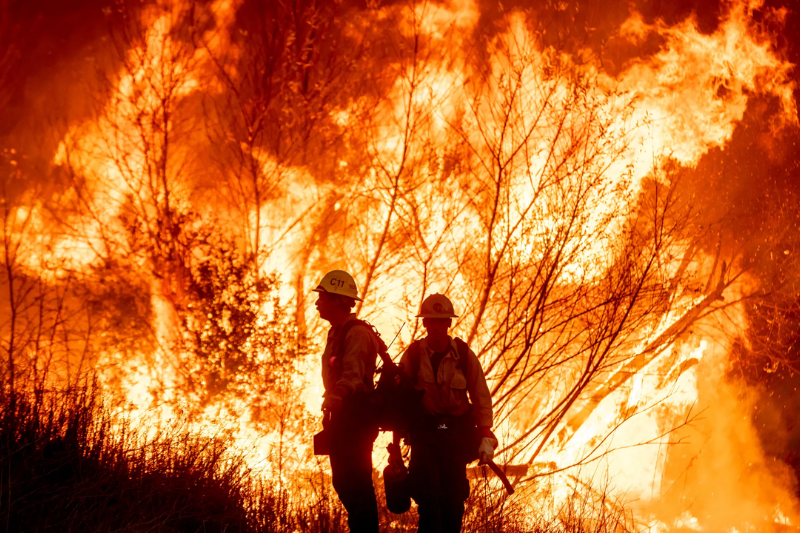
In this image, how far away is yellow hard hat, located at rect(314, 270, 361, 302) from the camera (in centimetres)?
461

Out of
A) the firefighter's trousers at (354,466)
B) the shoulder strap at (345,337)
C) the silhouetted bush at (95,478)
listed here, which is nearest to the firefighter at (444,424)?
the shoulder strap at (345,337)

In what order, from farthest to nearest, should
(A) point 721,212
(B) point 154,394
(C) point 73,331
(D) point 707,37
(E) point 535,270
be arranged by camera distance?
(A) point 721,212 → (D) point 707,37 → (C) point 73,331 → (B) point 154,394 → (E) point 535,270

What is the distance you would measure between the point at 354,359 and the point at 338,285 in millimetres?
560

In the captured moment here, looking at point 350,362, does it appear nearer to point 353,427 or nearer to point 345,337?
point 345,337

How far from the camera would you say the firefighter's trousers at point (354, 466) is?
4.36 meters

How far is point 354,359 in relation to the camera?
433 centimetres

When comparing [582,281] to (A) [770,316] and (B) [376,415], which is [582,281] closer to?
(B) [376,415]

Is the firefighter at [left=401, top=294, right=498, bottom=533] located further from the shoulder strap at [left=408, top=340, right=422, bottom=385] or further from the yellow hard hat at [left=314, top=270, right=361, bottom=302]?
the yellow hard hat at [left=314, top=270, right=361, bottom=302]

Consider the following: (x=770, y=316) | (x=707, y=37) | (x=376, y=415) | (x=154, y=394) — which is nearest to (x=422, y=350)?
(x=376, y=415)

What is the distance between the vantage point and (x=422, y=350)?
4680 millimetres

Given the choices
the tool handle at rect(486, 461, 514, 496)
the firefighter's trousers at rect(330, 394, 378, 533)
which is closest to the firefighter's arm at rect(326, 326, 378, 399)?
the firefighter's trousers at rect(330, 394, 378, 533)

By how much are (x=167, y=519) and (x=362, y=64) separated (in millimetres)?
8174

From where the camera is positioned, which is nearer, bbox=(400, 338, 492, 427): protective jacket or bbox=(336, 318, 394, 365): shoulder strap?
bbox=(336, 318, 394, 365): shoulder strap

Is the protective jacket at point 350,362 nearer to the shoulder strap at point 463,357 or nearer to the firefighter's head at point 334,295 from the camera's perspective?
the firefighter's head at point 334,295
